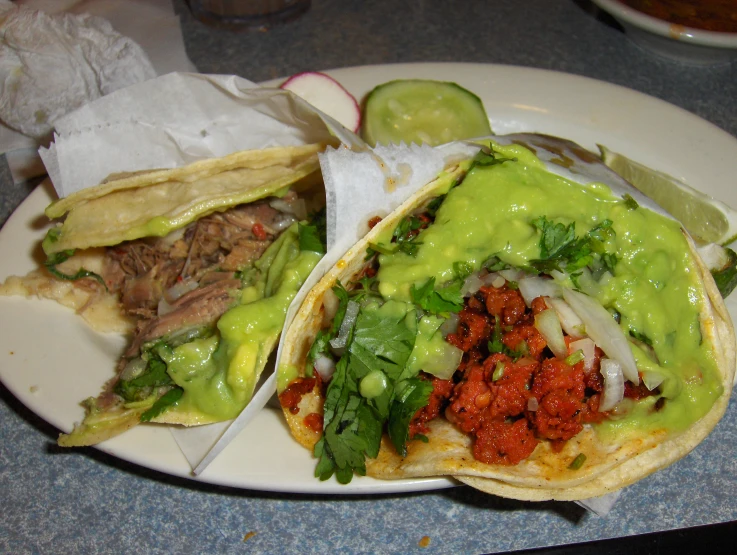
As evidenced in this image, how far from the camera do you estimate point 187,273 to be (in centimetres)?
261

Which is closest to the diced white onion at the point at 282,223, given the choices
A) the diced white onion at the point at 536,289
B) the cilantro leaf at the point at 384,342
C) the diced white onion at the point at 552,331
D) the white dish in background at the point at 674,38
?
the cilantro leaf at the point at 384,342

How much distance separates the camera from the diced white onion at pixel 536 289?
80.7 inches

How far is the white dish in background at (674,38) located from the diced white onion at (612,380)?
2.92m

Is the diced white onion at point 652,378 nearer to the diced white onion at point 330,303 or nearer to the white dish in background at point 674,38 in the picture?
the diced white onion at point 330,303

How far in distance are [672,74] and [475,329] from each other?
3.53m

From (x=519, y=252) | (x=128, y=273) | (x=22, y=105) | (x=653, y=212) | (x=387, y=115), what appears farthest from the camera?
(x=22, y=105)

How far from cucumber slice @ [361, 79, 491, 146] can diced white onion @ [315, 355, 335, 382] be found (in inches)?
52.5

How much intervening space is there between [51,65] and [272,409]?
8.62 ft

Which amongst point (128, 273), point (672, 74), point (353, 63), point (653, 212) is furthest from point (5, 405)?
point (672, 74)

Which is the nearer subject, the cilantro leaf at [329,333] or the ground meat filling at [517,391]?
the ground meat filling at [517,391]

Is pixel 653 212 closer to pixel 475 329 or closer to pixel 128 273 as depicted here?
pixel 475 329

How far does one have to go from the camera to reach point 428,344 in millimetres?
2018

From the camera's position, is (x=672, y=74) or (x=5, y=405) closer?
(x=5, y=405)

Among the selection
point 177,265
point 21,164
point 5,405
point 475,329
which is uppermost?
point 475,329
